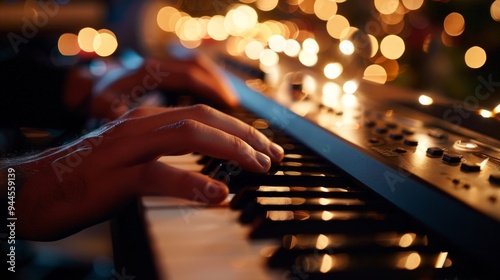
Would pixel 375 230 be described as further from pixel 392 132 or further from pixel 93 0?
pixel 93 0

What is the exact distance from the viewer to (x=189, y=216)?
64cm

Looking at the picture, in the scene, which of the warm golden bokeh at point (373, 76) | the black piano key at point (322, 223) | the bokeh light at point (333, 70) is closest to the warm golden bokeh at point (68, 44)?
the warm golden bokeh at point (373, 76)

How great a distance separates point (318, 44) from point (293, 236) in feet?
5.81

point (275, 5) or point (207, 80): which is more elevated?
point (275, 5)

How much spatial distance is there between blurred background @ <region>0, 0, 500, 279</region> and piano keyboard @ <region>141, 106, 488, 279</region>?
286 millimetres

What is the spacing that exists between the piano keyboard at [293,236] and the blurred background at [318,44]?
0.29 metres

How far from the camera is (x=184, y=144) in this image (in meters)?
0.76

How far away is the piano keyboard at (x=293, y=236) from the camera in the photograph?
1.63ft

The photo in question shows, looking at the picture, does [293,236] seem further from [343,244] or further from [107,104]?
[107,104]

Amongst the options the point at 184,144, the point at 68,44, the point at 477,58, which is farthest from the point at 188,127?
the point at 68,44

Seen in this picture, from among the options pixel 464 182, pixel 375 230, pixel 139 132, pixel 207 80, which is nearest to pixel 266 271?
pixel 375 230

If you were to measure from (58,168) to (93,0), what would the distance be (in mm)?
5550

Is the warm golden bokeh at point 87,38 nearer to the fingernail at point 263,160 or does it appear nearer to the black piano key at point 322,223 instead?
the fingernail at point 263,160

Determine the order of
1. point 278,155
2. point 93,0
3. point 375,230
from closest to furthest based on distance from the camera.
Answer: point 375,230
point 278,155
point 93,0
